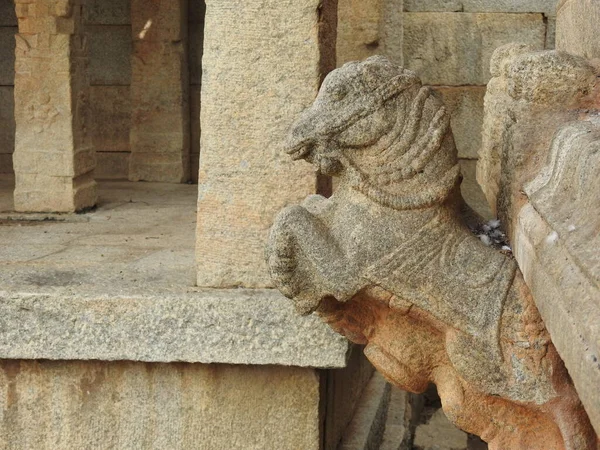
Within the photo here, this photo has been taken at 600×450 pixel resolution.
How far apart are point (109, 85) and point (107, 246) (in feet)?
16.4

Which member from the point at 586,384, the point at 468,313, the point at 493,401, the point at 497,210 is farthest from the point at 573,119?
the point at 586,384

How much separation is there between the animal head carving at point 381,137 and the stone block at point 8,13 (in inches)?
295

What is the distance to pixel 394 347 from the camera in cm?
307

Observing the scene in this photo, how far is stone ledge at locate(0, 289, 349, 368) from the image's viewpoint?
371cm

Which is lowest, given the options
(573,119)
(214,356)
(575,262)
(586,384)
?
(214,356)

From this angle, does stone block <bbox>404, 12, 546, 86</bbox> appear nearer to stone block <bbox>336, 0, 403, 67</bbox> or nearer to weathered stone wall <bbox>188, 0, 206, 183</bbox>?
stone block <bbox>336, 0, 403, 67</bbox>

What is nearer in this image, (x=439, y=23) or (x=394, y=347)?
(x=394, y=347)

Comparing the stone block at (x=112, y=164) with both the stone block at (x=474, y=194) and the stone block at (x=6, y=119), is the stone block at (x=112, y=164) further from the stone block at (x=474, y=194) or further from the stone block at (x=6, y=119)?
the stone block at (x=474, y=194)

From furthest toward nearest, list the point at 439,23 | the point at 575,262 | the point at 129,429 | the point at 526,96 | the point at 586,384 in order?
the point at 439,23
the point at 129,429
the point at 526,96
the point at 575,262
the point at 586,384

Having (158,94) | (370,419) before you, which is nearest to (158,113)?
(158,94)

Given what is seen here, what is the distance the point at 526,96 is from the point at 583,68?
0.60 feet

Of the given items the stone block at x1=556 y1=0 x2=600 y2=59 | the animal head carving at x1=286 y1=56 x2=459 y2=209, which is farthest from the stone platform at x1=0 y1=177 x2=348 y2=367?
the stone block at x1=556 y1=0 x2=600 y2=59

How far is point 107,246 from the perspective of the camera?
5207mm

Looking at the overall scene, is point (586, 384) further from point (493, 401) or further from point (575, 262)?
point (493, 401)
